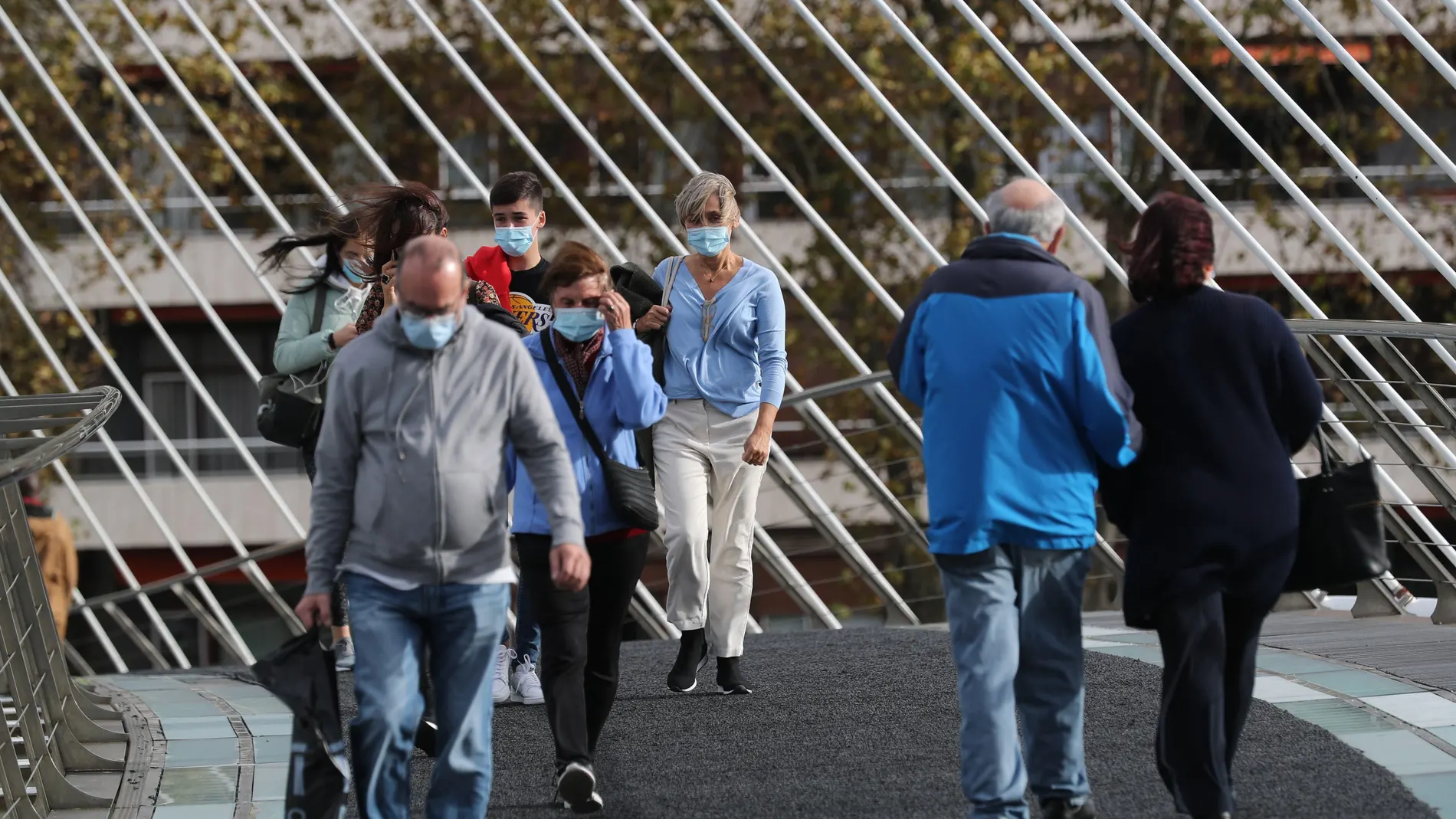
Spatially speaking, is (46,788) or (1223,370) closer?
(1223,370)

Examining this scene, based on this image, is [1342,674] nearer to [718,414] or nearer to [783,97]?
[718,414]

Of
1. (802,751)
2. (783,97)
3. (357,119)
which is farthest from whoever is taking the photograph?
(357,119)

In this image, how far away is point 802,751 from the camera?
17.2 ft

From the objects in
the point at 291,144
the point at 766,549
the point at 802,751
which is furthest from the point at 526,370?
the point at 291,144

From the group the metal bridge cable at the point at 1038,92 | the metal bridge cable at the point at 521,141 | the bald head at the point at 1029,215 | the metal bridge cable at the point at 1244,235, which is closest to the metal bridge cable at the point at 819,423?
the metal bridge cable at the point at 521,141

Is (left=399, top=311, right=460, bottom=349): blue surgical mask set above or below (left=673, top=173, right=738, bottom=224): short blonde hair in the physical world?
above

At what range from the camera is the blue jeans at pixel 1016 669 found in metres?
4.09

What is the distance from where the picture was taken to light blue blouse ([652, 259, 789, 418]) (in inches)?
232

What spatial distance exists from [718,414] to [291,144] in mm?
4035

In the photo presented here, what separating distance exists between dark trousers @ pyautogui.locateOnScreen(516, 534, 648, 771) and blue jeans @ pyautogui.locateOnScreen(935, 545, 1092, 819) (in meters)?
0.92

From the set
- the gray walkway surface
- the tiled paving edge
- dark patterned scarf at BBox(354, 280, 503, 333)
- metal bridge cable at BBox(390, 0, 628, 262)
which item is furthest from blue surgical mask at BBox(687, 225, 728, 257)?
metal bridge cable at BBox(390, 0, 628, 262)

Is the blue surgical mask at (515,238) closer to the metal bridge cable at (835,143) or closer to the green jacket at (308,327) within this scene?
the green jacket at (308,327)

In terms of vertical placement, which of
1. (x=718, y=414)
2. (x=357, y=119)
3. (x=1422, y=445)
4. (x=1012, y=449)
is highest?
(x=1012, y=449)

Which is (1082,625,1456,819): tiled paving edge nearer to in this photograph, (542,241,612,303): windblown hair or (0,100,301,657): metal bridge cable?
(542,241,612,303): windblown hair
